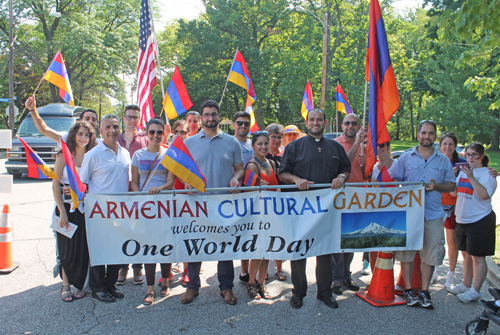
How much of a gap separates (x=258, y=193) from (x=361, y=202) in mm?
1179

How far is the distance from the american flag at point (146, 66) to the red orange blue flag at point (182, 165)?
2967 millimetres

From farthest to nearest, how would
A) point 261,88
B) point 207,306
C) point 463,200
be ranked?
point 261,88 < point 463,200 < point 207,306

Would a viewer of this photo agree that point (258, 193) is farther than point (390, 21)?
No

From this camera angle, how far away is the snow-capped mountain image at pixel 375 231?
15.3 feet

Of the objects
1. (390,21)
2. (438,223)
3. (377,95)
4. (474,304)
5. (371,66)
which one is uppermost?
(390,21)

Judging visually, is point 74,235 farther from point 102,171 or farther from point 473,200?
point 473,200

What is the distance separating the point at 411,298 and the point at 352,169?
67.2 inches

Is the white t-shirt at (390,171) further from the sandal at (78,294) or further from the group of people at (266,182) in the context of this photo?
the sandal at (78,294)

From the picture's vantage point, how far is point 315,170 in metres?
4.70

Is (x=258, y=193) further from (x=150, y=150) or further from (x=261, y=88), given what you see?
(x=261, y=88)

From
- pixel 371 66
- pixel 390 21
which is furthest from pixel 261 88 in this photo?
pixel 371 66

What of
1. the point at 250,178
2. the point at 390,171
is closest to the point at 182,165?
the point at 250,178

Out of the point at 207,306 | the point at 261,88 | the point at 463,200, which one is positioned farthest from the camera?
the point at 261,88

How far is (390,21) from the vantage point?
103 ft
